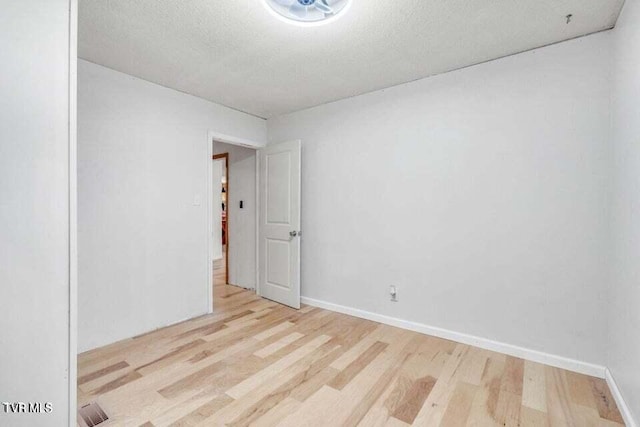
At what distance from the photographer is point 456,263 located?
260 centimetres

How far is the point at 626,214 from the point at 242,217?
3.97m

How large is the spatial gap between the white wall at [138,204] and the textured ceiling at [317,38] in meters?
0.28

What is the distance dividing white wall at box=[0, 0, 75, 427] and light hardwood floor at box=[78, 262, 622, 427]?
74cm

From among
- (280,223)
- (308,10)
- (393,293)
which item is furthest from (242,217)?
(308,10)

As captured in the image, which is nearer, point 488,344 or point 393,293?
point 488,344

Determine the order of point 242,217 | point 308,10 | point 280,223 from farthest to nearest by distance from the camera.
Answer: point 242,217
point 280,223
point 308,10

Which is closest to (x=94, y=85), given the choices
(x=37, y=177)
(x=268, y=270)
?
(x=37, y=177)

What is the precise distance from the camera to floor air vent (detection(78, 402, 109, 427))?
1.61 meters

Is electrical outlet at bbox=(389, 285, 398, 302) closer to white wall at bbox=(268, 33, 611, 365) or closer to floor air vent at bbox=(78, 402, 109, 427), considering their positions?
white wall at bbox=(268, 33, 611, 365)

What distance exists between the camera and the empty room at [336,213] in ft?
3.87

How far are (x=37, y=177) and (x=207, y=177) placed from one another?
220cm

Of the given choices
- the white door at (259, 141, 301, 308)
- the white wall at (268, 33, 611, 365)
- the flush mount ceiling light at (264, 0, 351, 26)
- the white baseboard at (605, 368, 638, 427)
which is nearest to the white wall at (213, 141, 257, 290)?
the white door at (259, 141, 301, 308)

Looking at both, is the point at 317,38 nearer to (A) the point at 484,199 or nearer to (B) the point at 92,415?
(A) the point at 484,199

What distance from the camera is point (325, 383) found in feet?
6.49
